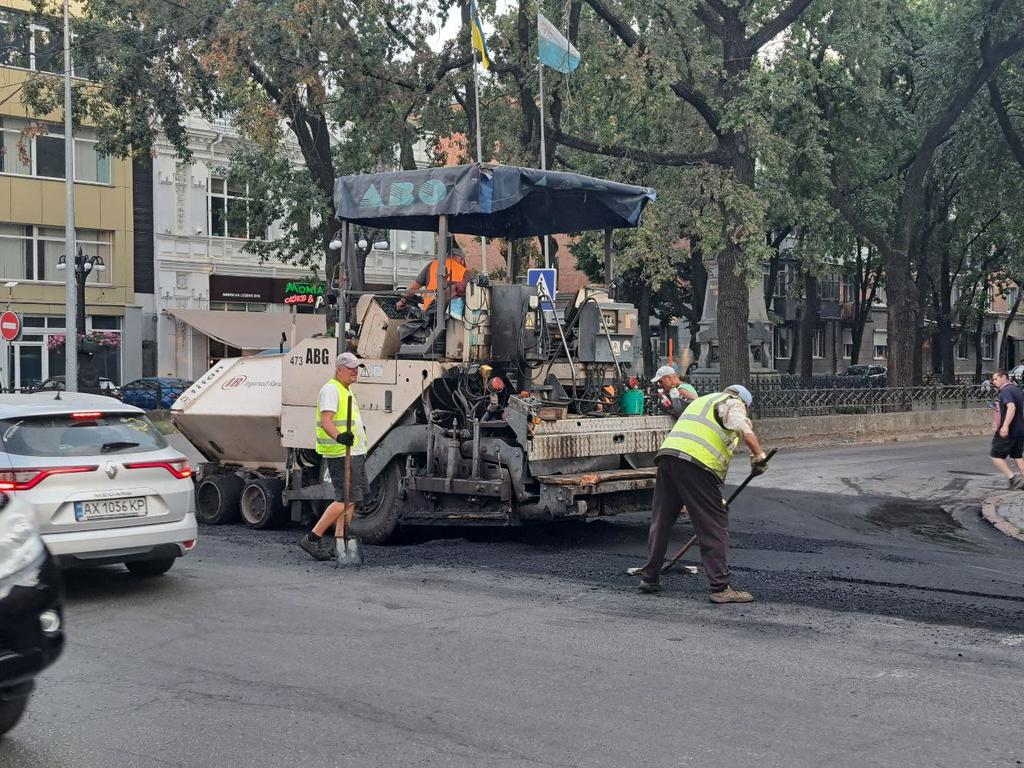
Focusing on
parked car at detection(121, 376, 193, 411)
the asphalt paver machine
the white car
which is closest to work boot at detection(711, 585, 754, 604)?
the asphalt paver machine

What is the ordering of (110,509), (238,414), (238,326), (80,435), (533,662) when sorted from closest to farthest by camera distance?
(533,662) < (110,509) < (80,435) < (238,414) < (238,326)

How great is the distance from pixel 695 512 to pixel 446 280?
357 cm

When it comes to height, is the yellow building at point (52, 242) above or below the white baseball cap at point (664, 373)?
above

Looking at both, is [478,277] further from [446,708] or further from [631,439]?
[446,708]

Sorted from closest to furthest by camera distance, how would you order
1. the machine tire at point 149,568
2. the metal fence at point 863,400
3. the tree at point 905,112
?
the machine tire at point 149,568 < the tree at point 905,112 < the metal fence at point 863,400

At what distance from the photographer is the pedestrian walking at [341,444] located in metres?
9.66

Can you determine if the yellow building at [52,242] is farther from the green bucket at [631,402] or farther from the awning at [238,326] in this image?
the green bucket at [631,402]

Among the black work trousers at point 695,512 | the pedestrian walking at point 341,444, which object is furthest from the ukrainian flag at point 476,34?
the black work trousers at point 695,512

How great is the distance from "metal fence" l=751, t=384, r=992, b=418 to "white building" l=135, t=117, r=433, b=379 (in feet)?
58.3

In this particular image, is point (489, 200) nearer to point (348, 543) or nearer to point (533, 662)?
point (348, 543)

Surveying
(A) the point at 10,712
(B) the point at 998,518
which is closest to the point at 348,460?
(A) the point at 10,712

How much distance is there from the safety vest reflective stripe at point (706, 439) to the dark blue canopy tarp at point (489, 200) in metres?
3.02

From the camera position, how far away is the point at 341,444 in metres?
9.69

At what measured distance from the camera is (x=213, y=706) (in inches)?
223
